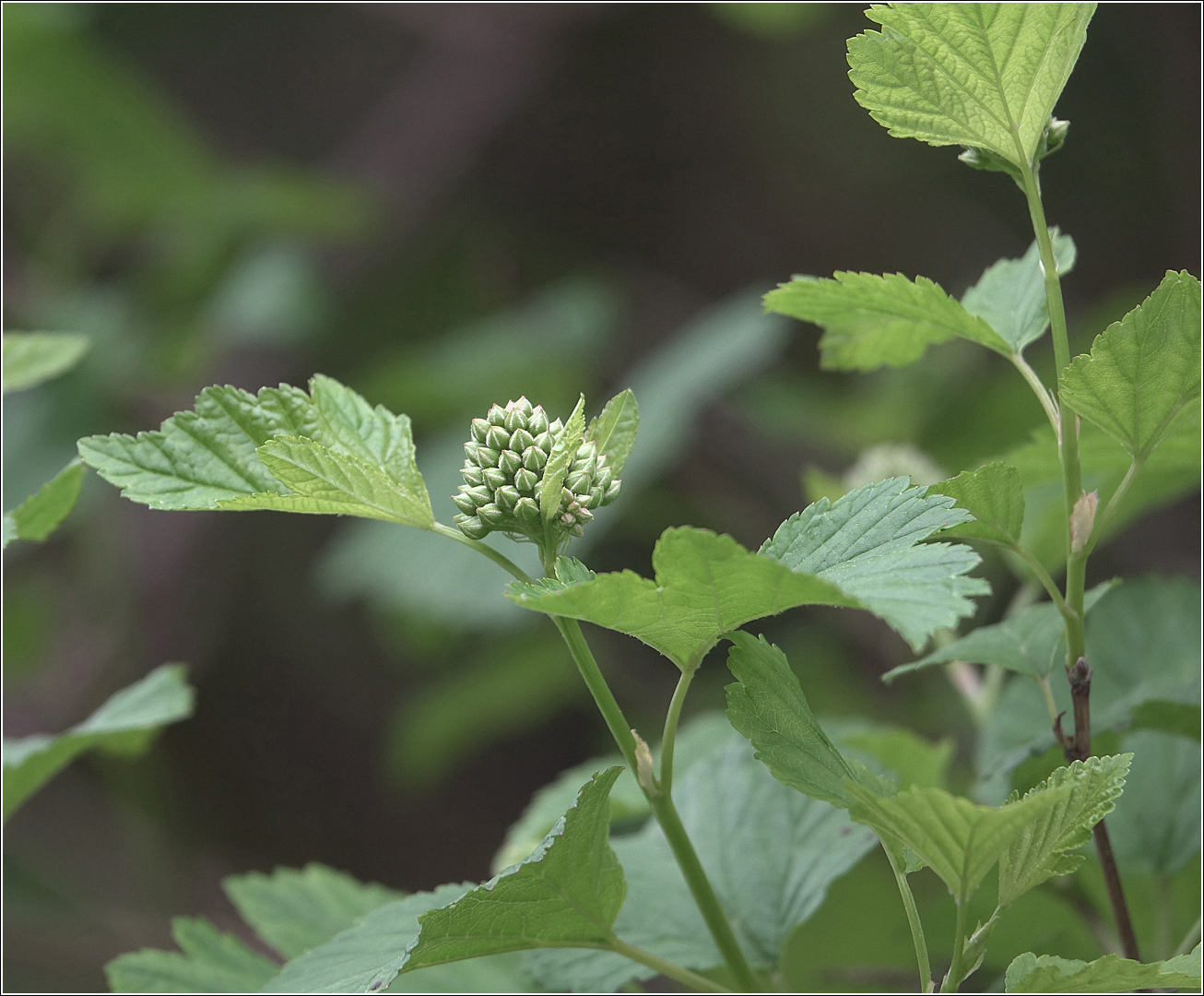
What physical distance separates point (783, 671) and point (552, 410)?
4.46 feet

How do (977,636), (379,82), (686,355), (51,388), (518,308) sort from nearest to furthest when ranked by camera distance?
1. (977,636)
2. (686,355)
3. (51,388)
4. (518,308)
5. (379,82)

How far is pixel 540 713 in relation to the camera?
195 cm

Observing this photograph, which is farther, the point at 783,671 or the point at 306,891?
the point at 306,891

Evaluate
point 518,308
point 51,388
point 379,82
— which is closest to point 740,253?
A: point 518,308

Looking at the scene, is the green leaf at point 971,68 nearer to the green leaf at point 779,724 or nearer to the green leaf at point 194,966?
the green leaf at point 779,724

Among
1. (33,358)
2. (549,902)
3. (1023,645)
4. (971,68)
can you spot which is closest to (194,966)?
(549,902)

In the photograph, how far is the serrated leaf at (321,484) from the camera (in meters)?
0.41

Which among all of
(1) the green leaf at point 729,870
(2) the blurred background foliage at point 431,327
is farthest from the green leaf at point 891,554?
(2) the blurred background foliage at point 431,327

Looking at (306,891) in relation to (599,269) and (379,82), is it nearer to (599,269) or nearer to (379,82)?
(599,269)

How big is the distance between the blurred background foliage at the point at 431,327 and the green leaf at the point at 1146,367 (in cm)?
95

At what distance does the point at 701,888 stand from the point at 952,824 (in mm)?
129

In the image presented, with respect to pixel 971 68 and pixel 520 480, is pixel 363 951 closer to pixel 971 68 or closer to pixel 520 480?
pixel 520 480

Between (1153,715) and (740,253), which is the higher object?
(740,253)

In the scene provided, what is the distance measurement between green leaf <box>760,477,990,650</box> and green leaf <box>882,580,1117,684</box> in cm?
10
